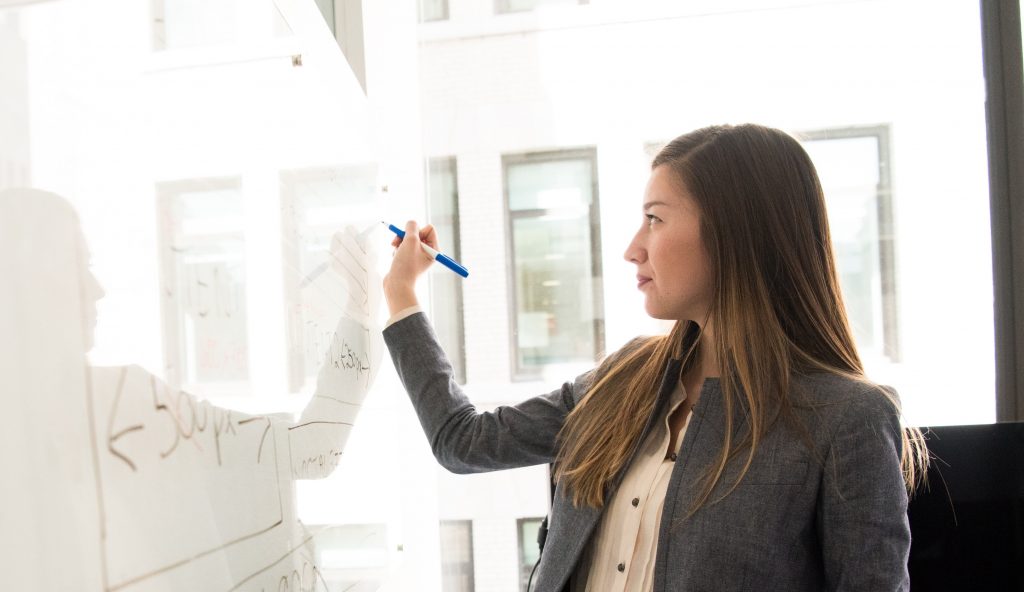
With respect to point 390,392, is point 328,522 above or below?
below

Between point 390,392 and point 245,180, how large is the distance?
2.44 ft

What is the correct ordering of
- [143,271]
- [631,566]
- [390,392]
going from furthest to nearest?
[390,392], [631,566], [143,271]

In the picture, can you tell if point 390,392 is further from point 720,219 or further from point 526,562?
point 526,562

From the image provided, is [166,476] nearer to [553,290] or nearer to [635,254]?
[635,254]

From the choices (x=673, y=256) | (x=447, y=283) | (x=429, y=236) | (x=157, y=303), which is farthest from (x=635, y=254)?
(x=447, y=283)

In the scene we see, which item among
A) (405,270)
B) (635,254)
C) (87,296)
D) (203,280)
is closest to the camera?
(87,296)

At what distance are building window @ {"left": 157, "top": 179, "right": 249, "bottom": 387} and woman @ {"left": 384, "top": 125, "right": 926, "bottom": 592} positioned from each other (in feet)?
1.74

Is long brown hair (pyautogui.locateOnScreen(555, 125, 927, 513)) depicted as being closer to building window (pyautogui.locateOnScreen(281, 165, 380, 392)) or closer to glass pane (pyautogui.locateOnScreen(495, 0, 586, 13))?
building window (pyautogui.locateOnScreen(281, 165, 380, 392))

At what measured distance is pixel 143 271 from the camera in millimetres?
543

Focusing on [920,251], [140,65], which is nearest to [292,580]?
[140,65]

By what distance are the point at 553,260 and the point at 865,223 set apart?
0.85 m

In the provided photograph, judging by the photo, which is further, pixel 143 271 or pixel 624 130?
pixel 624 130

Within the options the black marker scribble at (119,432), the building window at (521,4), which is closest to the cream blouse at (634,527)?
the black marker scribble at (119,432)

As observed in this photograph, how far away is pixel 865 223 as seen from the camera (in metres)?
1.95
